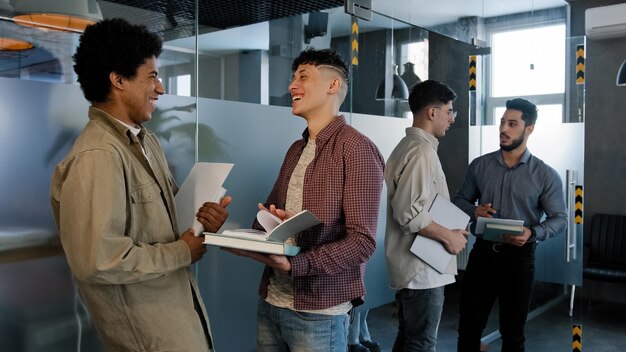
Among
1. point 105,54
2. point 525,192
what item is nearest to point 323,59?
point 105,54

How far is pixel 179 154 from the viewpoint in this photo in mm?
2416

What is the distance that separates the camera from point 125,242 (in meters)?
1.40

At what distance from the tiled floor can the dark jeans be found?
1.41 ft

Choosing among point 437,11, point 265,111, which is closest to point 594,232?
point 437,11

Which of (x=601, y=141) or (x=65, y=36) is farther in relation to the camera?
(x=601, y=141)

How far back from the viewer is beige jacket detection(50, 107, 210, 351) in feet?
4.50

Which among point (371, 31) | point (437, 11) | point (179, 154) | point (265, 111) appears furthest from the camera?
point (437, 11)

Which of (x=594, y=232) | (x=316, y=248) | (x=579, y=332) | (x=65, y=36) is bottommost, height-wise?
(x=579, y=332)

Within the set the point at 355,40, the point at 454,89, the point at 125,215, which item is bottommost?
the point at 125,215

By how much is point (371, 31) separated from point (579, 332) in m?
2.51

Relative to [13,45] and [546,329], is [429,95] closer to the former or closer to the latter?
[13,45]

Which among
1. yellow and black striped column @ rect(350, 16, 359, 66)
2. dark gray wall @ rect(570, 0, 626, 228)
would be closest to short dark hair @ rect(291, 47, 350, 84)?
yellow and black striped column @ rect(350, 16, 359, 66)

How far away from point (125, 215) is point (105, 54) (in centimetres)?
42

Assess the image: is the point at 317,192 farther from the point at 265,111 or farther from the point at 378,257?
the point at 378,257
